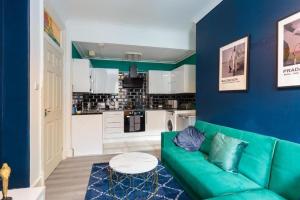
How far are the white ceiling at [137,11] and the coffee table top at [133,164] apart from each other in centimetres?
237

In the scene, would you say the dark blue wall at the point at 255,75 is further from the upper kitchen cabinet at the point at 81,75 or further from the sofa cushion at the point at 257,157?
the upper kitchen cabinet at the point at 81,75

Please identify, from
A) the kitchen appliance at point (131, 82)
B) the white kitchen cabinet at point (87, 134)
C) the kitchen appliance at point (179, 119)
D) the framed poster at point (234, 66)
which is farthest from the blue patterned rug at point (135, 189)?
the kitchen appliance at point (131, 82)

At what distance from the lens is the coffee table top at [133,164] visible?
6.41ft

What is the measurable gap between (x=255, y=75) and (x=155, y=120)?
3.46 meters

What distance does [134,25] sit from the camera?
3748mm

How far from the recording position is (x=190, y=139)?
276 centimetres

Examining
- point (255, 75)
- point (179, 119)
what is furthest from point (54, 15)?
point (179, 119)

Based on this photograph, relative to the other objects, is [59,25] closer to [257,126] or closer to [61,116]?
[61,116]

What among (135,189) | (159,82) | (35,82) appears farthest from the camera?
(159,82)

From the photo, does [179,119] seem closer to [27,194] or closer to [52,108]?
[52,108]

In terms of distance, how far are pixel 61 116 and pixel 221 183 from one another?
3088mm

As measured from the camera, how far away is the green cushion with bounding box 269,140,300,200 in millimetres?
1416
